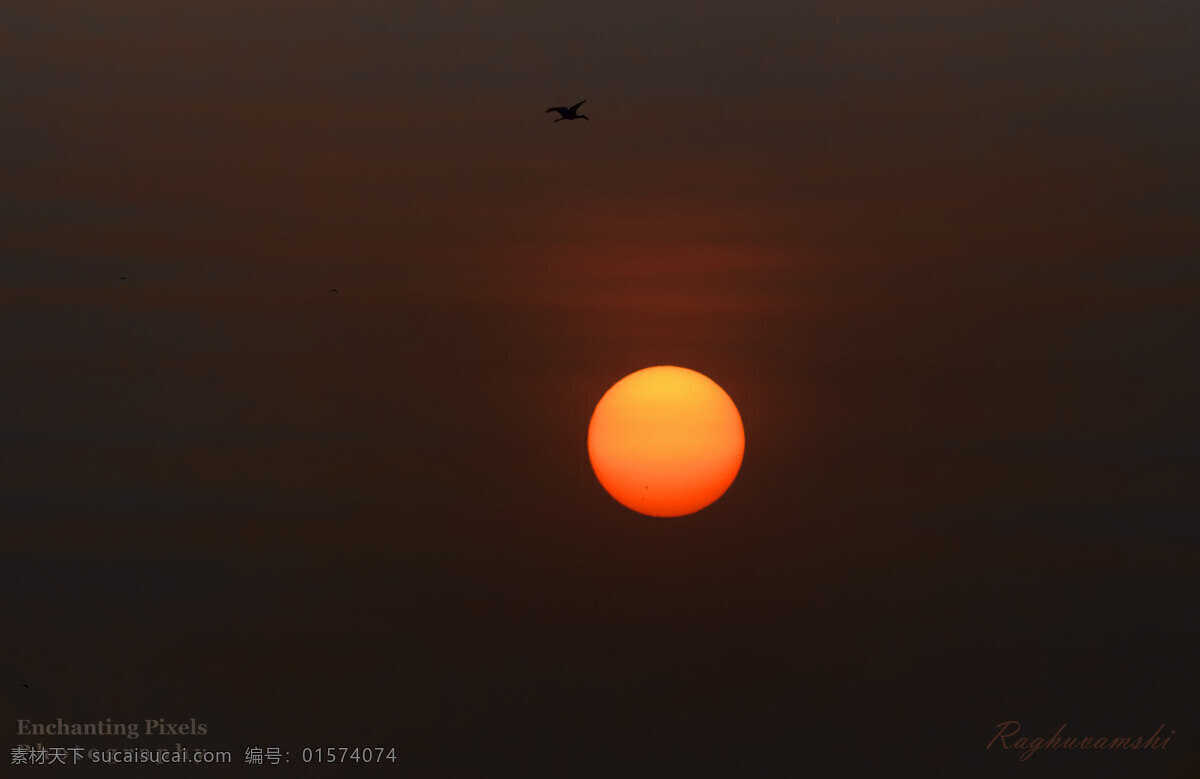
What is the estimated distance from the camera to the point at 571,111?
680 cm

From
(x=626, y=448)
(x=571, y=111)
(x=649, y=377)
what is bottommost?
(x=626, y=448)

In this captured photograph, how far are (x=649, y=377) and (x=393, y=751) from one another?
4328 mm

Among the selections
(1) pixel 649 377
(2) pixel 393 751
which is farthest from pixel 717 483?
(2) pixel 393 751

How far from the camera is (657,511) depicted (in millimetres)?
7359

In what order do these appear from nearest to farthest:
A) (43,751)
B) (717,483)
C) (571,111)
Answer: (571,111) < (717,483) < (43,751)

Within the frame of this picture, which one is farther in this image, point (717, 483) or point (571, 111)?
point (717, 483)

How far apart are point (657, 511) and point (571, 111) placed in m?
3.18

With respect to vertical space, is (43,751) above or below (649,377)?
below

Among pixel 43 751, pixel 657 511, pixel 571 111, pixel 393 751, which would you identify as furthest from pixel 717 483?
pixel 43 751

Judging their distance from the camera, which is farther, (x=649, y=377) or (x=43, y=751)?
(x=43, y=751)

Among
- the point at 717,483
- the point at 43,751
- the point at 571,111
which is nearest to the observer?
the point at 571,111

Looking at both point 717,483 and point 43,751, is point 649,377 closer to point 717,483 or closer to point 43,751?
point 717,483

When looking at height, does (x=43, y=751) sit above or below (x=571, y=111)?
below

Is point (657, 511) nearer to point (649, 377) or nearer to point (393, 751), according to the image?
point (649, 377)
